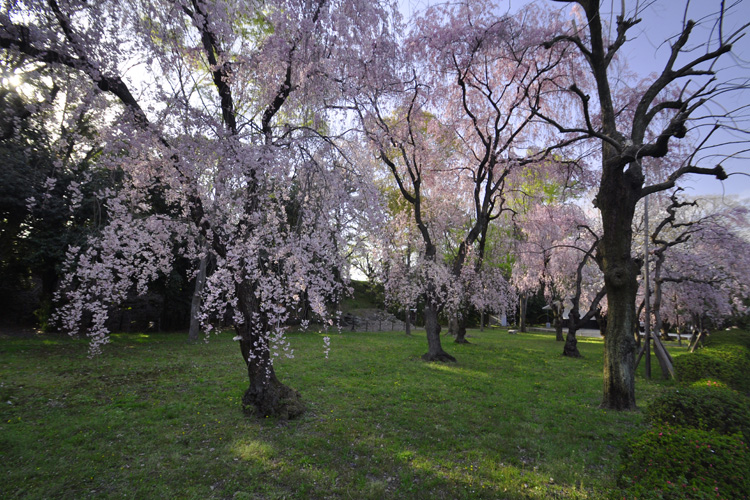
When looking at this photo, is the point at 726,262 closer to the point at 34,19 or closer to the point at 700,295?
the point at 700,295

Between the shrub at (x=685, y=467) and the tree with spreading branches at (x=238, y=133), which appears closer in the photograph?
the shrub at (x=685, y=467)

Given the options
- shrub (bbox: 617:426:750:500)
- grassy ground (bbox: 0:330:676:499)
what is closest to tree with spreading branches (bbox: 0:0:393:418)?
grassy ground (bbox: 0:330:676:499)

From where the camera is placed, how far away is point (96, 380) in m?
8.81

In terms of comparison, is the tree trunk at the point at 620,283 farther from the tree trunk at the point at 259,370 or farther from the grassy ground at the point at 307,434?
the tree trunk at the point at 259,370

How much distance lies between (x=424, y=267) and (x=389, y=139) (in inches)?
211

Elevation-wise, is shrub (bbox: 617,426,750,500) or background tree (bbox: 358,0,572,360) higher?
background tree (bbox: 358,0,572,360)

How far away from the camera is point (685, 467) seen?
2762 mm

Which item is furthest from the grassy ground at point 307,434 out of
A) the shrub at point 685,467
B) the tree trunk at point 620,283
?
the tree trunk at point 620,283

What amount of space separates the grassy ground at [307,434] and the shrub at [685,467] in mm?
406

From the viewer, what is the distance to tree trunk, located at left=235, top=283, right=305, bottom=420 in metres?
6.23

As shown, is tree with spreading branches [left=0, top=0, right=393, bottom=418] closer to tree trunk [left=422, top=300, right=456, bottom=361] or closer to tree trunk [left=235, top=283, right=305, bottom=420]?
tree trunk [left=235, top=283, right=305, bottom=420]

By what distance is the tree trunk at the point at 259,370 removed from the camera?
6230 mm

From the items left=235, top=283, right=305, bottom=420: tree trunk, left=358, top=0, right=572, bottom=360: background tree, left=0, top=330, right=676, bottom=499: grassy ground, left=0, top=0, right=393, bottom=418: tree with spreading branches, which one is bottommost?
left=0, top=330, right=676, bottom=499: grassy ground

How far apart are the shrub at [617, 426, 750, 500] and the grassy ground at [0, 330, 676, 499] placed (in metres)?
0.41
